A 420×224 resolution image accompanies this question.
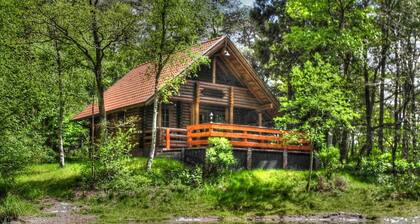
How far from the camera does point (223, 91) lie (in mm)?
34062

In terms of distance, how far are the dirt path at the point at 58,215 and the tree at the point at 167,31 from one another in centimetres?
450

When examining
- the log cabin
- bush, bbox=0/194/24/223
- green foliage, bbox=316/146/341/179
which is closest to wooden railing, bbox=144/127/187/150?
the log cabin

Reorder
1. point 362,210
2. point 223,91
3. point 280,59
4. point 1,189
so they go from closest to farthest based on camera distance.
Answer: point 362,210 < point 1,189 < point 223,91 < point 280,59

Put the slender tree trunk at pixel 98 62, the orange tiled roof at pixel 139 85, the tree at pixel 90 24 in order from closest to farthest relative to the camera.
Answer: the tree at pixel 90 24 < the slender tree trunk at pixel 98 62 < the orange tiled roof at pixel 139 85

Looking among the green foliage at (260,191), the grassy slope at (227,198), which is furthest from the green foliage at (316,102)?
the grassy slope at (227,198)

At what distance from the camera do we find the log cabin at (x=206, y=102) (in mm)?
30016

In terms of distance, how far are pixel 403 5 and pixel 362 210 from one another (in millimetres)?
13580

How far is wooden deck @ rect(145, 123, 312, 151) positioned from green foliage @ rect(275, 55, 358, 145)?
880 millimetres

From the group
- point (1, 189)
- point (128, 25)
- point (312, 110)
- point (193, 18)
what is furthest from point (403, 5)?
point (1, 189)

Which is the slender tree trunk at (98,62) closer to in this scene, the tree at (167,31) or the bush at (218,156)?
the tree at (167,31)

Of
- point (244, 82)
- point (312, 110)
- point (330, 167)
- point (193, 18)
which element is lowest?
point (330, 167)

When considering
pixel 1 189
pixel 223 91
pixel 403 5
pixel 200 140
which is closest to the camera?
pixel 1 189

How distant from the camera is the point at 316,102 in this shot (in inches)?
961

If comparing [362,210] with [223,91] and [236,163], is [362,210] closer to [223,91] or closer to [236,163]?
[236,163]
